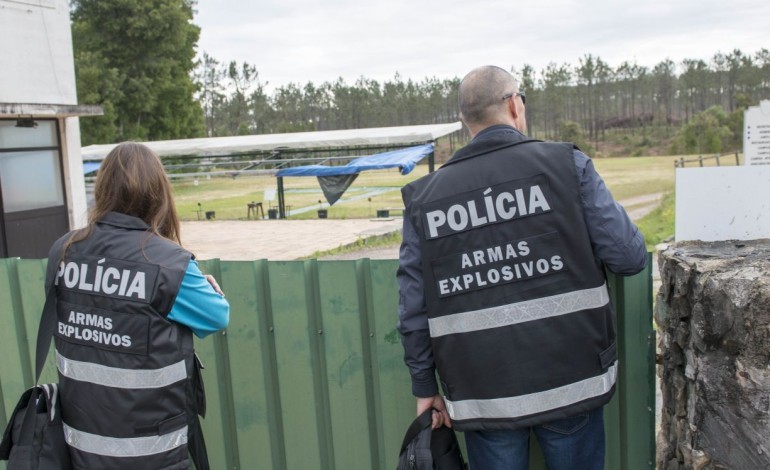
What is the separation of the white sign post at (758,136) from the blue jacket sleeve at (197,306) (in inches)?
143

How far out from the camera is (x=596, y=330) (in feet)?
6.71

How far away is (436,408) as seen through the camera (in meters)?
2.28

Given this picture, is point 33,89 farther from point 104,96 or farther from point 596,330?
point 104,96

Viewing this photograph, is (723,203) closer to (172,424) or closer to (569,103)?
(172,424)

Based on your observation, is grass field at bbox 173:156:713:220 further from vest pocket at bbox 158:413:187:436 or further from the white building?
vest pocket at bbox 158:413:187:436

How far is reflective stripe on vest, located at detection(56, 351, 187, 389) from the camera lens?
222 cm

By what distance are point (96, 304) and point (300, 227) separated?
20.7 m

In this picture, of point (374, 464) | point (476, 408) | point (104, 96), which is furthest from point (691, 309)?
point (104, 96)

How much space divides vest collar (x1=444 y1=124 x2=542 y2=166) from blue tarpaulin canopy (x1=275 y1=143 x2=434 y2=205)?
63.4ft

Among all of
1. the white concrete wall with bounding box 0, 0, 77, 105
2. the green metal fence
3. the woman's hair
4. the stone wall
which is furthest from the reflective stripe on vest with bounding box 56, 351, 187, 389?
the white concrete wall with bounding box 0, 0, 77, 105

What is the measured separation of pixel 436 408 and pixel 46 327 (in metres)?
1.38

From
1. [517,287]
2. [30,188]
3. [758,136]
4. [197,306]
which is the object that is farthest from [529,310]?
[30,188]

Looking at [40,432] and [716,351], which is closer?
[716,351]

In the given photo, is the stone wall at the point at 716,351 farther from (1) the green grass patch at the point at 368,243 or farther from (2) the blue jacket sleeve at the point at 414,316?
(1) the green grass patch at the point at 368,243
